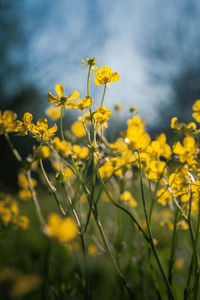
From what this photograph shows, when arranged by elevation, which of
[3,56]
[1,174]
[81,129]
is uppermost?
[3,56]

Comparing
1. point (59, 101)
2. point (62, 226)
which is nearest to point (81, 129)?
point (59, 101)

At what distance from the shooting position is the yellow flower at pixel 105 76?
2.33 ft

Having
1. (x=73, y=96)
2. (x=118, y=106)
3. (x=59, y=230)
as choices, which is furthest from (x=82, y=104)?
(x=118, y=106)

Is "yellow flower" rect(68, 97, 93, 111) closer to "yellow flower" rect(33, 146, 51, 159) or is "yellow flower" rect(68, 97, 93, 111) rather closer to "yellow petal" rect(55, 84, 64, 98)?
"yellow petal" rect(55, 84, 64, 98)

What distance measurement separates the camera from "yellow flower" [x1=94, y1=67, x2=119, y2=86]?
0.71 meters

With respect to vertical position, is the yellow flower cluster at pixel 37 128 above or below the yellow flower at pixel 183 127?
above

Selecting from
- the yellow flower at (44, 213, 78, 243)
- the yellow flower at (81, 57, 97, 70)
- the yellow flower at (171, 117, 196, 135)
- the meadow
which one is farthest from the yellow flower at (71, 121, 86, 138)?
the yellow flower at (44, 213, 78, 243)

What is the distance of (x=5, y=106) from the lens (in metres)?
7.87

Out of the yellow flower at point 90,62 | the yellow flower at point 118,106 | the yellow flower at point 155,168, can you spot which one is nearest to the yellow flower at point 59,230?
the yellow flower at point 155,168

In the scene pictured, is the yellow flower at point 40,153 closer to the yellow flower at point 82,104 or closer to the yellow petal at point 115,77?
the yellow flower at point 82,104

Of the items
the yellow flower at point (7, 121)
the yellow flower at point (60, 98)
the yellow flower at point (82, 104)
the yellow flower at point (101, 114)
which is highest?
the yellow flower at point (60, 98)

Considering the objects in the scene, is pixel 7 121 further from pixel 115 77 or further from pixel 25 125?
pixel 115 77

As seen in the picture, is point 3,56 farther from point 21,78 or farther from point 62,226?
point 62,226

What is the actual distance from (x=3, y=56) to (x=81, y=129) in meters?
9.52
